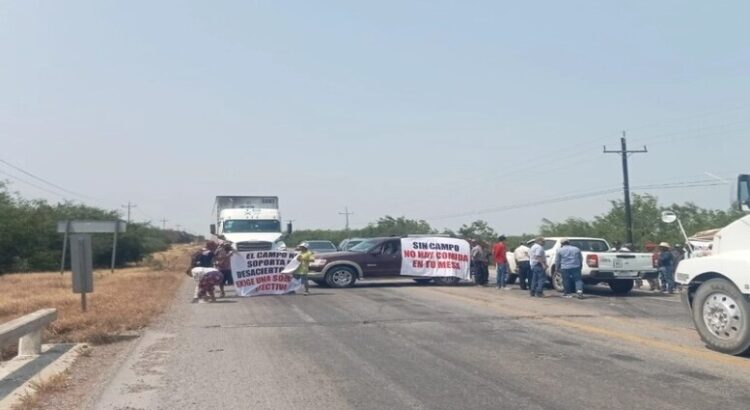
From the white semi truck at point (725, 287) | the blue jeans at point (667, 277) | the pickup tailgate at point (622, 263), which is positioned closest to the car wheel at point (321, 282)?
the pickup tailgate at point (622, 263)

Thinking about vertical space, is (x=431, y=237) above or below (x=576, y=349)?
above

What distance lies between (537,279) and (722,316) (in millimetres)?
10467

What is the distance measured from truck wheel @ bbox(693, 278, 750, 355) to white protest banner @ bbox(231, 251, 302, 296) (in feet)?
43.3

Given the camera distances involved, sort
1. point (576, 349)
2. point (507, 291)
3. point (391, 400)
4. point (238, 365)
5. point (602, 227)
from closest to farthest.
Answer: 1. point (391, 400)
2. point (238, 365)
3. point (576, 349)
4. point (507, 291)
5. point (602, 227)

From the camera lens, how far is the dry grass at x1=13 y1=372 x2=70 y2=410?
764cm

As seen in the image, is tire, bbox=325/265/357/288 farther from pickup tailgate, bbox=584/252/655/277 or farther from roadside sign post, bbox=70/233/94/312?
roadside sign post, bbox=70/233/94/312

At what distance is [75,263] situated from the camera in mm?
15461

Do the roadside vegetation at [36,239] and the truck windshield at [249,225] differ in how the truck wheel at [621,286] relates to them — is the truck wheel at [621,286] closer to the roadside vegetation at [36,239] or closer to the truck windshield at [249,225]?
the truck windshield at [249,225]

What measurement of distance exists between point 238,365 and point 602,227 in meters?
45.4

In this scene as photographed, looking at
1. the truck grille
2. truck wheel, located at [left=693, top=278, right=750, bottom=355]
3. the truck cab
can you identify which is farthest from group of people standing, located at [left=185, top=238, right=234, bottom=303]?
truck wheel, located at [left=693, top=278, right=750, bottom=355]

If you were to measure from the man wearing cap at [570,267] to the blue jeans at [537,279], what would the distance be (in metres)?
0.57

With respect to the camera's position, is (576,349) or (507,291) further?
(507,291)

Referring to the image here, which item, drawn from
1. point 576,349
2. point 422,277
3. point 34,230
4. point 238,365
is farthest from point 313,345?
point 34,230

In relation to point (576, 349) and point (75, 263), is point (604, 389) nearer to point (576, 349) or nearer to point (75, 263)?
point (576, 349)
